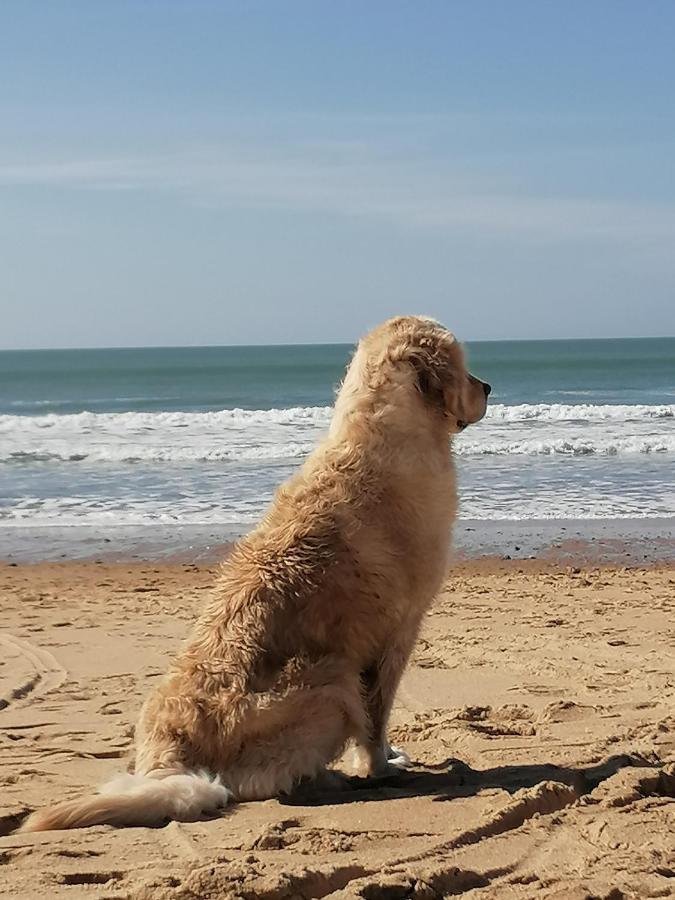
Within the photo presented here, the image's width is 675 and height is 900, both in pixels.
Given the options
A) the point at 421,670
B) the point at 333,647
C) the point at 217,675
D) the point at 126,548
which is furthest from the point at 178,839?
the point at 126,548

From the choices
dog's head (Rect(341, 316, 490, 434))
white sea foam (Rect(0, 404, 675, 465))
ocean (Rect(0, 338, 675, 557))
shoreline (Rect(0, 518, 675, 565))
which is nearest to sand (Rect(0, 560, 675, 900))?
dog's head (Rect(341, 316, 490, 434))

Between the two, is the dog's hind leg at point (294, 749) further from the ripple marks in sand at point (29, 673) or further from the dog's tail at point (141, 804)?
the ripple marks in sand at point (29, 673)

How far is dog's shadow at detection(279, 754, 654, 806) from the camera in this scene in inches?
149

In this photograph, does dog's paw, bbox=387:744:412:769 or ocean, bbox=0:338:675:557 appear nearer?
dog's paw, bbox=387:744:412:769

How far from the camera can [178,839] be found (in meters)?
3.29

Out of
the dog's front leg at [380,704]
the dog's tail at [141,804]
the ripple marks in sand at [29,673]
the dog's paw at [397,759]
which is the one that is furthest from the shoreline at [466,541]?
the dog's tail at [141,804]

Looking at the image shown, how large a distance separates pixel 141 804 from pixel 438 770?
1.27m

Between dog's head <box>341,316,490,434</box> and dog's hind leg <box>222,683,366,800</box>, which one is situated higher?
dog's head <box>341,316,490,434</box>

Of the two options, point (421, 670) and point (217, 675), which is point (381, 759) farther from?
point (421, 670)

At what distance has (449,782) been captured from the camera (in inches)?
157

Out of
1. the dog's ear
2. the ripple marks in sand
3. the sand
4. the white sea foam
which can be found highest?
the dog's ear

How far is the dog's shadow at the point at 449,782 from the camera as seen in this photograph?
3783 millimetres

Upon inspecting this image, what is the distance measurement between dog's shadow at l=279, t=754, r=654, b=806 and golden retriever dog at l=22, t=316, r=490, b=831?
2.8 inches

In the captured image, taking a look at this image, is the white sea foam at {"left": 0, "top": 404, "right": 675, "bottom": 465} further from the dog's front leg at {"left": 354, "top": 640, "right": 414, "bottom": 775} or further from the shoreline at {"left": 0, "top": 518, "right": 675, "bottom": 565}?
the dog's front leg at {"left": 354, "top": 640, "right": 414, "bottom": 775}
